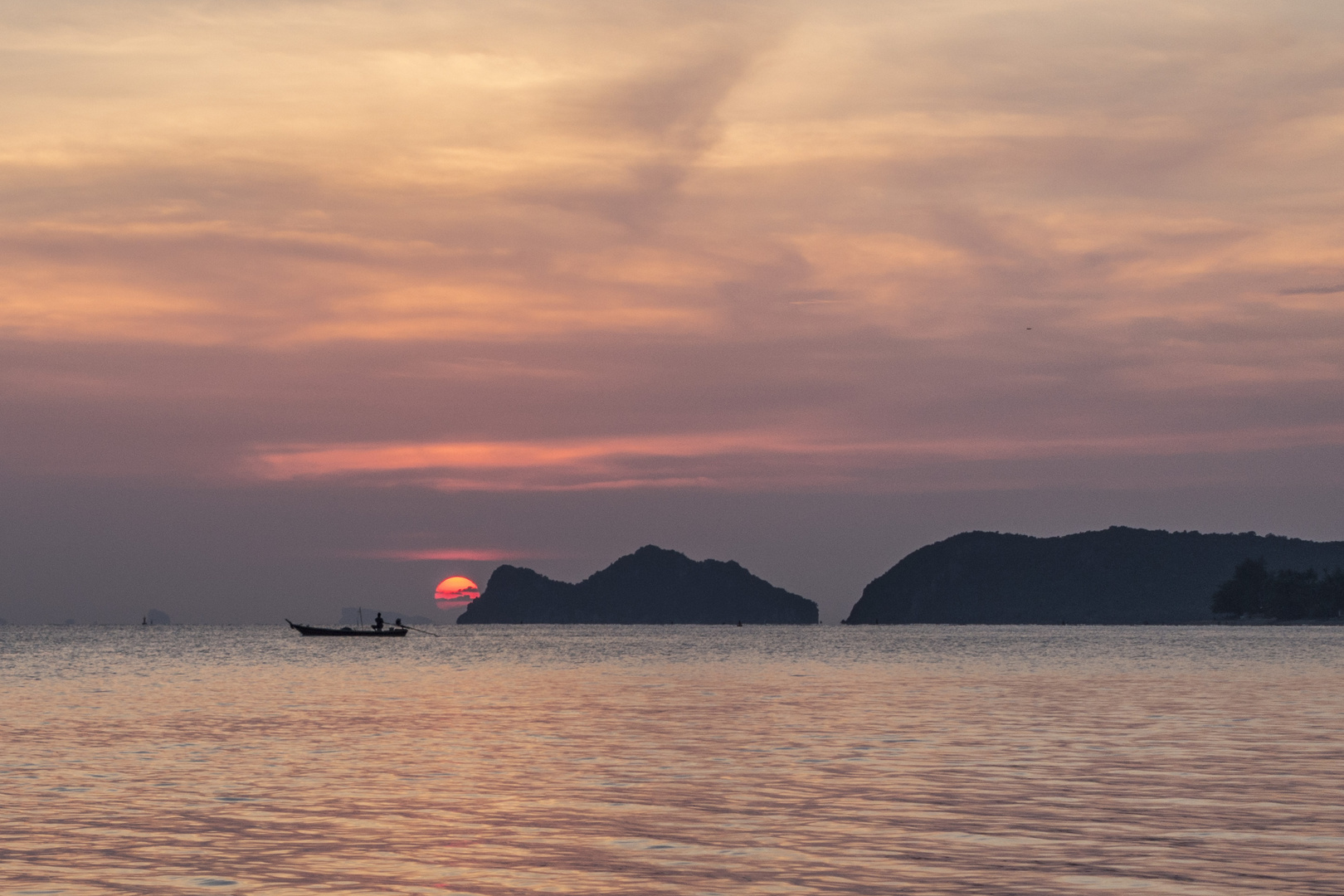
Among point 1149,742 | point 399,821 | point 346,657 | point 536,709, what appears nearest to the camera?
point 399,821

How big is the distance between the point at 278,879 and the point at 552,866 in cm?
477

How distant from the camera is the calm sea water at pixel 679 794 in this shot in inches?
993

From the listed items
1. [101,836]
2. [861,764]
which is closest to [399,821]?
[101,836]

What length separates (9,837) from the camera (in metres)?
29.3

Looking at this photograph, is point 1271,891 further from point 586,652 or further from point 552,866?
point 586,652

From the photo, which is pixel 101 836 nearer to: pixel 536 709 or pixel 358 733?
pixel 358 733

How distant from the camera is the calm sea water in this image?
25234 millimetres

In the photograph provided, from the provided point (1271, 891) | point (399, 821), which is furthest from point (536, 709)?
point (1271, 891)

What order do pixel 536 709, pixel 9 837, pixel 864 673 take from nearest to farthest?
pixel 9 837 → pixel 536 709 → pixel 864 673

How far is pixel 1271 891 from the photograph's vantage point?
23.3m

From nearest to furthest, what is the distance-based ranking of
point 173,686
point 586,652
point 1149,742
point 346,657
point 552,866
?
point 552,866 < point 1149,742 < point 173,686 < point 346,657 < point 586,652

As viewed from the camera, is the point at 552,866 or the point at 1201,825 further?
the point at 1201,825

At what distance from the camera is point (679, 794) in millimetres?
36188

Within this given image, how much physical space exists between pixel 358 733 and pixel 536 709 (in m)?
14.6
